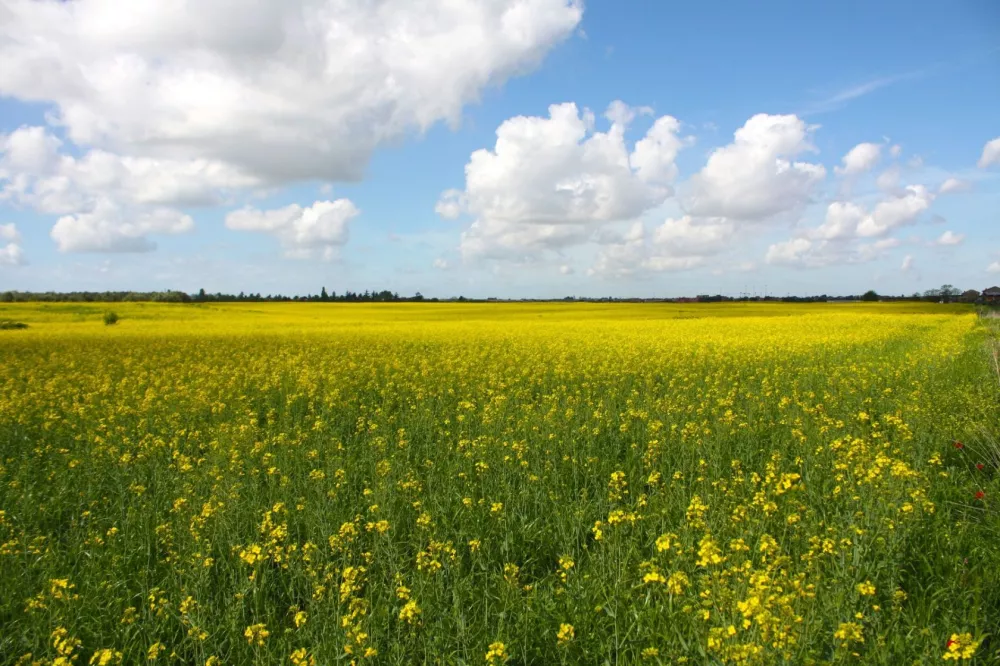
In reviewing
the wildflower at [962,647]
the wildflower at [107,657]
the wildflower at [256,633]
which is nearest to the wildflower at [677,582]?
the wildflower at [962,647]

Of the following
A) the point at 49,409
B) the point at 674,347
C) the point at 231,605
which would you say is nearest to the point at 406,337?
the point at 674,347

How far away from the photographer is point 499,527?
4.91m

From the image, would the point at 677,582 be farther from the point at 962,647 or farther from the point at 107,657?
the point at 107,657

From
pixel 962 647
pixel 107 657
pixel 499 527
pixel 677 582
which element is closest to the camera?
pixel 962 647

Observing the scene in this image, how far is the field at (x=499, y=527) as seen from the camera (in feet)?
11.1

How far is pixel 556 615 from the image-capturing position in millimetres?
3662

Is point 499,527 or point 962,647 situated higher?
point 962,647

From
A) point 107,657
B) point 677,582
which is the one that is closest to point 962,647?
point 677,582

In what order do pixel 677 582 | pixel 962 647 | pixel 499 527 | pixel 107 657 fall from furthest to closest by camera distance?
1. pixel 499 527
2. pixel 677 582
3. pixel 107 657
4. pixel 962 647

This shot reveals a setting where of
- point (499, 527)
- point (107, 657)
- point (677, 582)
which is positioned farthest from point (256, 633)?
point (677, 582)

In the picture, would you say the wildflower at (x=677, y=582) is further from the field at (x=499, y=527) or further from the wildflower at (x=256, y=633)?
the wildflower at (x=256, y=633)

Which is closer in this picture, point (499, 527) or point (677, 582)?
point (677, 582)

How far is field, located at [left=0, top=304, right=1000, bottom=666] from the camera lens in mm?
3393

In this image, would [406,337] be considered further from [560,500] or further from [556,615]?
[556,615]
